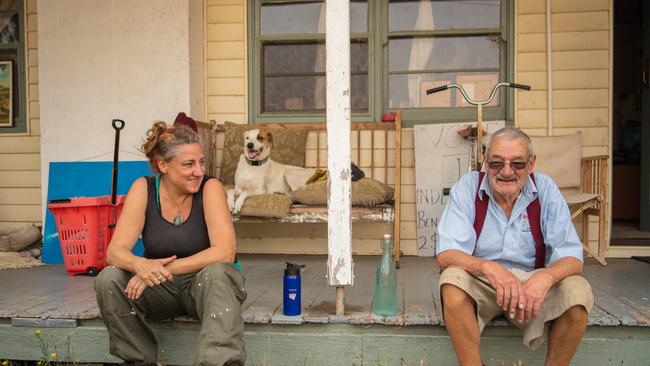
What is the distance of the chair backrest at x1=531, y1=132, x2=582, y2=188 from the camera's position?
4.23 metres

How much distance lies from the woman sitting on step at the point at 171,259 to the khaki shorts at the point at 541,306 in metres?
0.91

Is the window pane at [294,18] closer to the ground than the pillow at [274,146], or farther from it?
farther from it

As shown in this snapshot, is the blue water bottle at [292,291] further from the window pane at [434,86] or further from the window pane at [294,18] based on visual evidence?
the window pane at [294,18]

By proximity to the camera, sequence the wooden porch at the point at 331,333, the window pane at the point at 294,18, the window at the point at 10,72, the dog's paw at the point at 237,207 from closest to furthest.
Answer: the wooden porch at the point at 331,333 < the dog's paw at the point at 237,207 < the window pane at the point at 294,18 < the window at the point at 10,72

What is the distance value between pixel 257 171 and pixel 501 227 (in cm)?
230

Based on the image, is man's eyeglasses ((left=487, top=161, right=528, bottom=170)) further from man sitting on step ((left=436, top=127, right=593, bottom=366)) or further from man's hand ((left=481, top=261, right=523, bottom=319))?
man's hand ((left=481, top=261, right=523, bottom=319))

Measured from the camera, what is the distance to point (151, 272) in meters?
2.33

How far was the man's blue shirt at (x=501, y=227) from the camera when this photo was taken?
2371 millimetres

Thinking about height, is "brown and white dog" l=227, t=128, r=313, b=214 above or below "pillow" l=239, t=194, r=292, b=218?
above

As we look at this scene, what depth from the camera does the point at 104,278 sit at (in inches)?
94.2

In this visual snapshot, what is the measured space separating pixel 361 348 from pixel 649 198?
3675 mm

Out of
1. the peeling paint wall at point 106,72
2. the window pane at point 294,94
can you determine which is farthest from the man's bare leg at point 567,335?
the peeling paint wall at point 106,72

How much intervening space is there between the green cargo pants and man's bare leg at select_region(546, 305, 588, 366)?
1.23 meters

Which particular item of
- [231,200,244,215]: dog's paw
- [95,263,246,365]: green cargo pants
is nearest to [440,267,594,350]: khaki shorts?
[95,263,246,365]: green cargo pants
